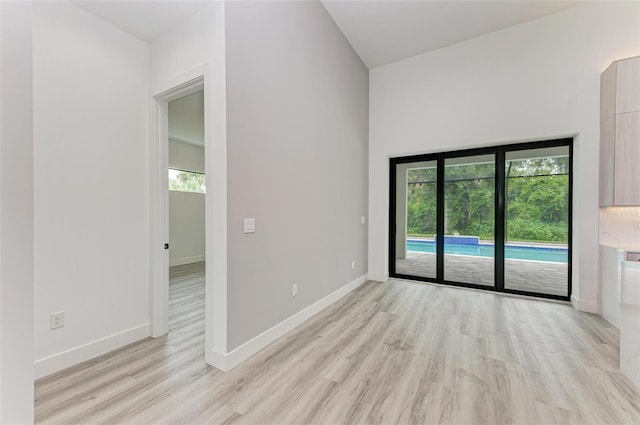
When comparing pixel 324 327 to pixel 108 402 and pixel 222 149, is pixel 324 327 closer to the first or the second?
pixel 108 402

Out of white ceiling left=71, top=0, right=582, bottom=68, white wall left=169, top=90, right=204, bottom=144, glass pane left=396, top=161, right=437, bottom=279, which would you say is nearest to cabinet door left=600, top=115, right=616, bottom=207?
white ceiling left=71, top=0, right=582, bottom=68

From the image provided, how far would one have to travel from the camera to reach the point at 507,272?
4086 mm

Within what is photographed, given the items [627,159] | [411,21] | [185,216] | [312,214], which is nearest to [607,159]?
[627,159]

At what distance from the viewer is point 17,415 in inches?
32.0

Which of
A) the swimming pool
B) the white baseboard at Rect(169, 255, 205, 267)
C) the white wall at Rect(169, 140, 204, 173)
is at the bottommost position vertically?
the white baseboard at Rect(169, 255, 205, 267)

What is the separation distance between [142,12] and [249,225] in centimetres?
210

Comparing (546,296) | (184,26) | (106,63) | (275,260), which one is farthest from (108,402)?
(546,296)

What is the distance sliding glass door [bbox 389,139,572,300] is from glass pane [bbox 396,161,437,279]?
18 millimetres

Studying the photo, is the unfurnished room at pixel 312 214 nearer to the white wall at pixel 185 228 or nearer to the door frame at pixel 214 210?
the door frame at pixel 214 210

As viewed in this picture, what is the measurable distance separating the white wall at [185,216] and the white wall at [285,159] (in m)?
4.44

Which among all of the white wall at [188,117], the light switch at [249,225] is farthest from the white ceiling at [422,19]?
the light switch at [249,225]

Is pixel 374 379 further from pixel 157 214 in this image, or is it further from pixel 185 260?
pixel 185 260

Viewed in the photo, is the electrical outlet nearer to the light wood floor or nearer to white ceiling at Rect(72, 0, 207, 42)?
the light wood floor

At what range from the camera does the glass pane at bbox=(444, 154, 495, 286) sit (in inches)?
155
